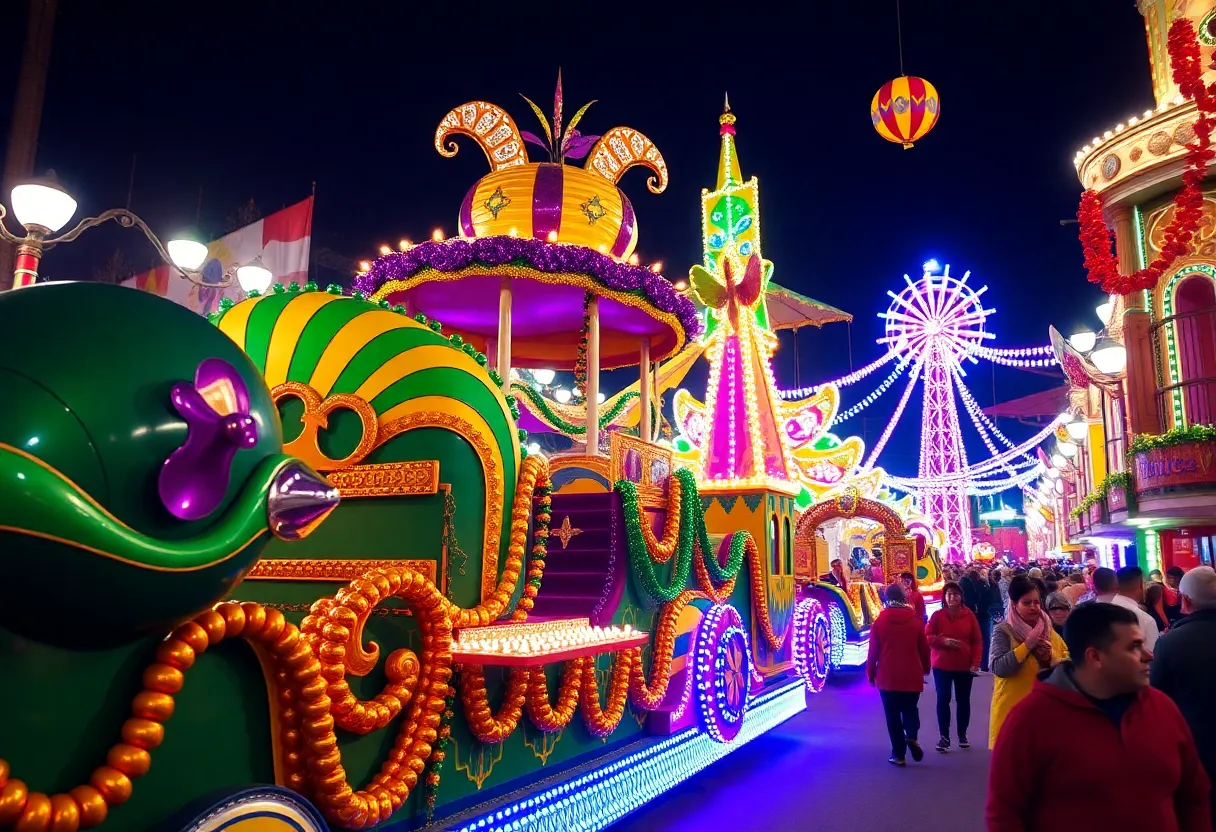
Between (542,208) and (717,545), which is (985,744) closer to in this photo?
(717,545)

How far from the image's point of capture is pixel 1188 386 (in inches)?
690

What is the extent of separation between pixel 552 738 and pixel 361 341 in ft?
7.81

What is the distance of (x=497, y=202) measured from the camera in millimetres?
6621

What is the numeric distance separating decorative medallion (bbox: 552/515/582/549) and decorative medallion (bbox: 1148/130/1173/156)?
17589 millimetres

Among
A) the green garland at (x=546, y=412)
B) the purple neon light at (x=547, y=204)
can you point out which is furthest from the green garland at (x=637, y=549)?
the green garland at (x=546, y=412)

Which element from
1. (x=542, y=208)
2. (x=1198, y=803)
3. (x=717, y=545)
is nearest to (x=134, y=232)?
(x=542, y=208)

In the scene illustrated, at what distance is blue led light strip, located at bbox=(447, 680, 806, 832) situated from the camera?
387 cm

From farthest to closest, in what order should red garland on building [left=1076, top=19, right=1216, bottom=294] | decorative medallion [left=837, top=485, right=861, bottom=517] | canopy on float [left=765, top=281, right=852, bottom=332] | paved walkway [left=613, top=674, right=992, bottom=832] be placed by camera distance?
canopy on float [left=765, top=281, right=852, bottom=332]
decorative medallion [left=837, top=485, right=861, bottom=517]
red garland on building [left=1076, top=19, right=1216, bottom=294]
paved walkway [left=613, top=674, right=992, bottom=832]

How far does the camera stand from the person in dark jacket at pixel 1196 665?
339cm

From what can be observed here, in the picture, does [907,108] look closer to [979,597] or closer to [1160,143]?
[979,597]

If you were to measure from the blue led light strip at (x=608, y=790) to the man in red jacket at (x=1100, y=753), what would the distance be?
7.42 ft

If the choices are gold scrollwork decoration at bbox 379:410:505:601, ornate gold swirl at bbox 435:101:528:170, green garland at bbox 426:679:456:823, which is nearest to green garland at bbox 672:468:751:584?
gold scrollwork decoration at bbox 379:410:505:601

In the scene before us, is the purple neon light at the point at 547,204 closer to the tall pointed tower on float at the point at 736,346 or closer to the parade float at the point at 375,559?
the parade float at the point at 375,559

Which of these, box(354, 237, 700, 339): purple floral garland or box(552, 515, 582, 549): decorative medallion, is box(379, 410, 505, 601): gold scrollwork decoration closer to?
box(552, 515, 582, 549): decorative medallion
